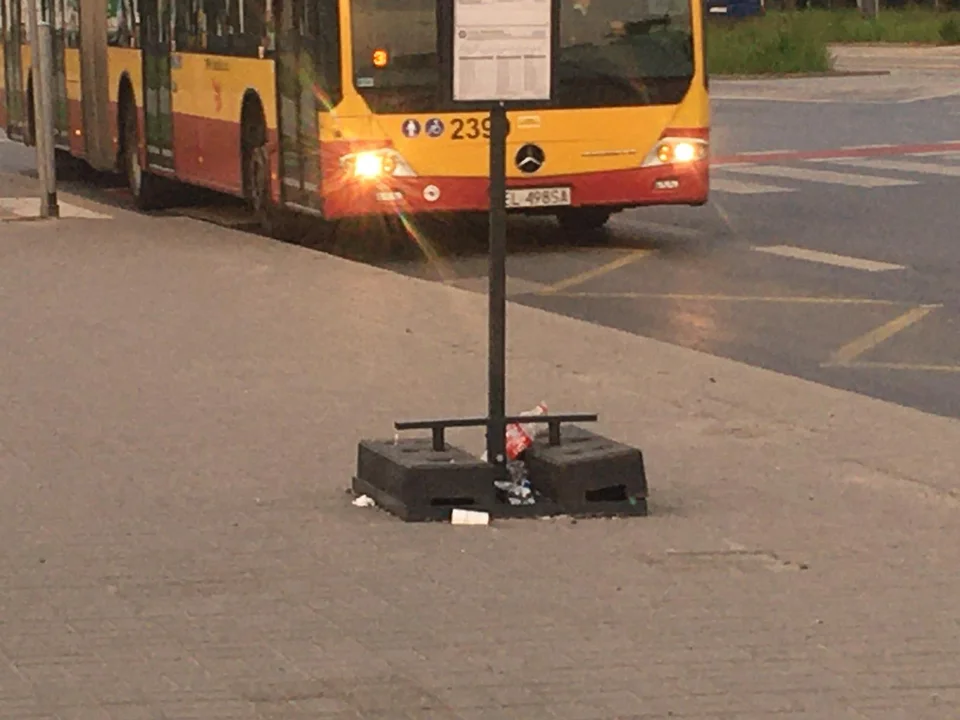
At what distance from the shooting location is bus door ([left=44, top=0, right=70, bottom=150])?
25.9m

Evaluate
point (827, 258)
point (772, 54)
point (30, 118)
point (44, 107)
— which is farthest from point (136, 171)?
point (772, 54)

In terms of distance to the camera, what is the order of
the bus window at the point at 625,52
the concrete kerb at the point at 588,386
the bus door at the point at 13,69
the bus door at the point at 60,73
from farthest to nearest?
the bus door at the point at 13,69, the bus door at the point at 60,73, the bus window at the point at 625,52, the concrete kerb at the point at 588,386

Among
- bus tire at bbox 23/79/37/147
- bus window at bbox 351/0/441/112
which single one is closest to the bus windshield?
bus window at bbox 351/0/441/112

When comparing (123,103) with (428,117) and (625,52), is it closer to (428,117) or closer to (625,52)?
(428,117)

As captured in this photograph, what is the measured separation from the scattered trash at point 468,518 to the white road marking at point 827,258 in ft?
29.8

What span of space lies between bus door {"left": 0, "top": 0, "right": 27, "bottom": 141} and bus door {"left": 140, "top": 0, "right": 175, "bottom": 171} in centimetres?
512

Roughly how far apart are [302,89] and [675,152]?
9.10 feet

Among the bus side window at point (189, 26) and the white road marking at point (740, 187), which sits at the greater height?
the bus side window at point (189, 26)

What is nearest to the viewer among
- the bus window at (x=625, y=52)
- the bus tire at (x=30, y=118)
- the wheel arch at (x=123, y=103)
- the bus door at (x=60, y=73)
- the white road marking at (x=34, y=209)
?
the bus window at (x=625, y=52)

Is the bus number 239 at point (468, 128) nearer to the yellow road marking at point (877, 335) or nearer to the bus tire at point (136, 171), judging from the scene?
the yellow road marking at point (877, 335)

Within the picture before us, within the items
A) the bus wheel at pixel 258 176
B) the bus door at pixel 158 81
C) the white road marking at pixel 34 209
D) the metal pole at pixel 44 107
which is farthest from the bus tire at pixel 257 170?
the bus door at pixel 158 81

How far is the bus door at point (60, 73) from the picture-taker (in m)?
25.9

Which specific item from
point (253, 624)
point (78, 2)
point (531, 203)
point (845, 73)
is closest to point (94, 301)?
point (531, 203)

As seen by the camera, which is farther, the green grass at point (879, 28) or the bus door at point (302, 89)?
the green grass at point (879, 28)
